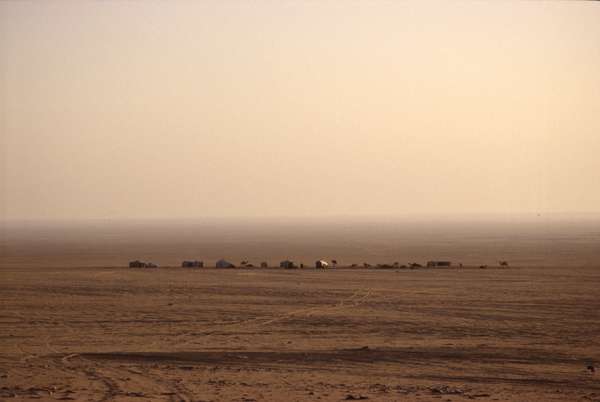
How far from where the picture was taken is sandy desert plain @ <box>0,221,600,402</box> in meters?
17.6

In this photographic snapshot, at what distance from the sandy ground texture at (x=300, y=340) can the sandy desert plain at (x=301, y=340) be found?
55 mm

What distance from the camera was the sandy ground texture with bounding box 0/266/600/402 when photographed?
17594mm

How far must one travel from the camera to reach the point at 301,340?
2422 centimetres

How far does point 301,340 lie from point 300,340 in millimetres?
32

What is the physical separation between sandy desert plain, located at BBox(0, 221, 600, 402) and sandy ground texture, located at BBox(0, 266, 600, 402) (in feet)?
0.18

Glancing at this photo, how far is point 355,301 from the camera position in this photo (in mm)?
34656

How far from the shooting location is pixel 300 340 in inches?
953

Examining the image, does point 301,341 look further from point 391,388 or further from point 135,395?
point 135,395

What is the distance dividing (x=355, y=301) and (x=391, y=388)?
17.0m

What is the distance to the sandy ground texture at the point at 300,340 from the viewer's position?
17.6 m

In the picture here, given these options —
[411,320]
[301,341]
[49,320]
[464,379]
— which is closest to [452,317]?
[411,320]

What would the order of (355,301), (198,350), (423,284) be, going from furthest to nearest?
1. (423,284)
2. (355,301)
3. (198,350)

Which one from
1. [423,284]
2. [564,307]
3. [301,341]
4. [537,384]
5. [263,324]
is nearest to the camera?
[537,384]

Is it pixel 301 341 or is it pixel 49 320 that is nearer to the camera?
pixel 301 341
